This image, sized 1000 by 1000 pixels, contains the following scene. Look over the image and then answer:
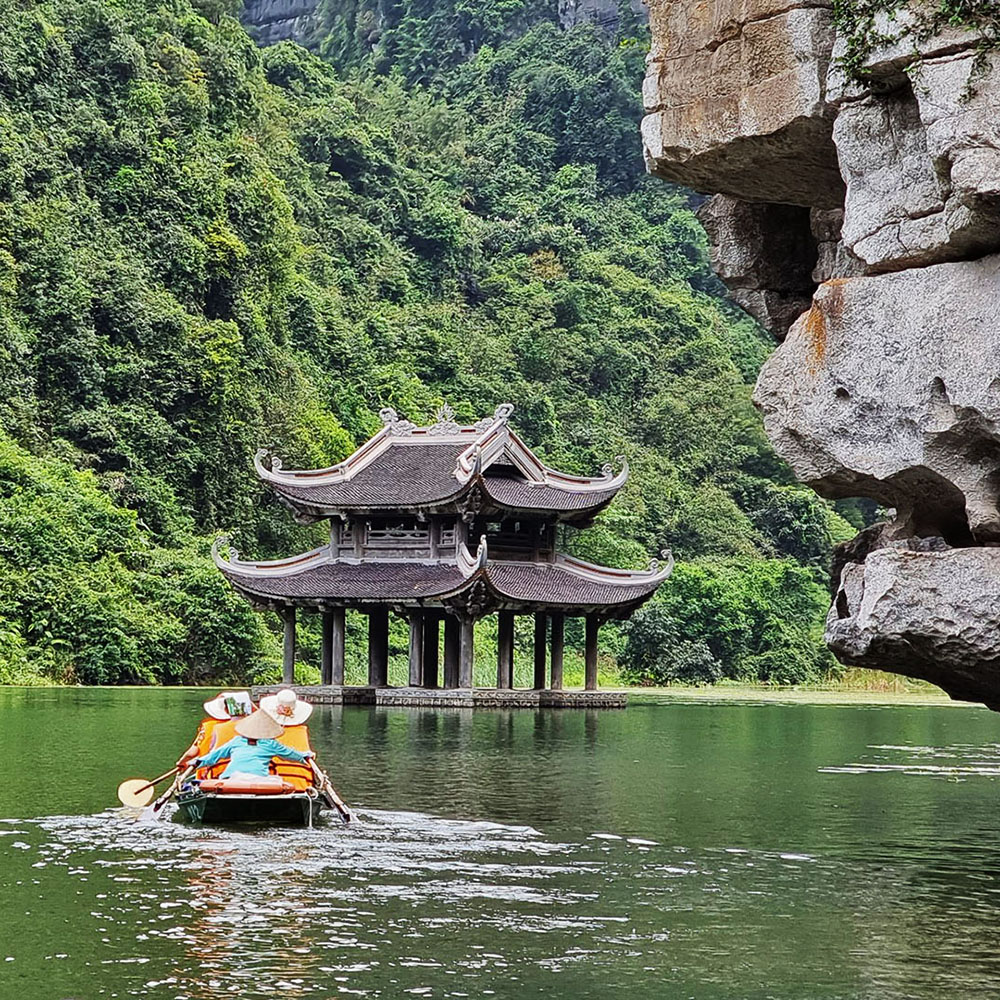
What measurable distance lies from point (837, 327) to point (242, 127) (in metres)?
53.7

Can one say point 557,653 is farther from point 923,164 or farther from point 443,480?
point 923,164

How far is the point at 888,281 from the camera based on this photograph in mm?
10391

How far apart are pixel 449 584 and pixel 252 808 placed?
61.4ft

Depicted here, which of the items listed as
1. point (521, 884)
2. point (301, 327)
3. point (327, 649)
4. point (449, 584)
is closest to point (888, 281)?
point (521, 884)

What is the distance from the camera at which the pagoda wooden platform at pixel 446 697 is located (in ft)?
110

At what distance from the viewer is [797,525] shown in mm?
59500

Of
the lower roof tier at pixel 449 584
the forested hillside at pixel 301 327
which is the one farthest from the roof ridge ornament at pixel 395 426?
the forested hillside at pixel 301 327

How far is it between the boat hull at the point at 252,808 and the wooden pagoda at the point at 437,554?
59.7ft

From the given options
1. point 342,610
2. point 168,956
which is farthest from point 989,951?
point 342,610

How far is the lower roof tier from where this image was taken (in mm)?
33438

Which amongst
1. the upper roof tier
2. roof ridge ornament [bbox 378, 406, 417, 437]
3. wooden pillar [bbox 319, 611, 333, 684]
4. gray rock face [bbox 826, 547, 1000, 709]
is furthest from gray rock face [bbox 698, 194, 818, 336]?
roof ridge ornament [bbox 378, 406, 417, 437]

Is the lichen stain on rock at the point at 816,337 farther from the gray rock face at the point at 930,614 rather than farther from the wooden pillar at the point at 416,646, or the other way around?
the wooden pillar at the point at 416,646

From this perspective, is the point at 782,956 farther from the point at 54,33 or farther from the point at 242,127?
the point at 242,127

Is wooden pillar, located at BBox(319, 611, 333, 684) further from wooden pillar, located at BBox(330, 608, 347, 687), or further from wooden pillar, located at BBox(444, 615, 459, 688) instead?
wooden pillar, located at BBox(444, 615, 459, 688)
